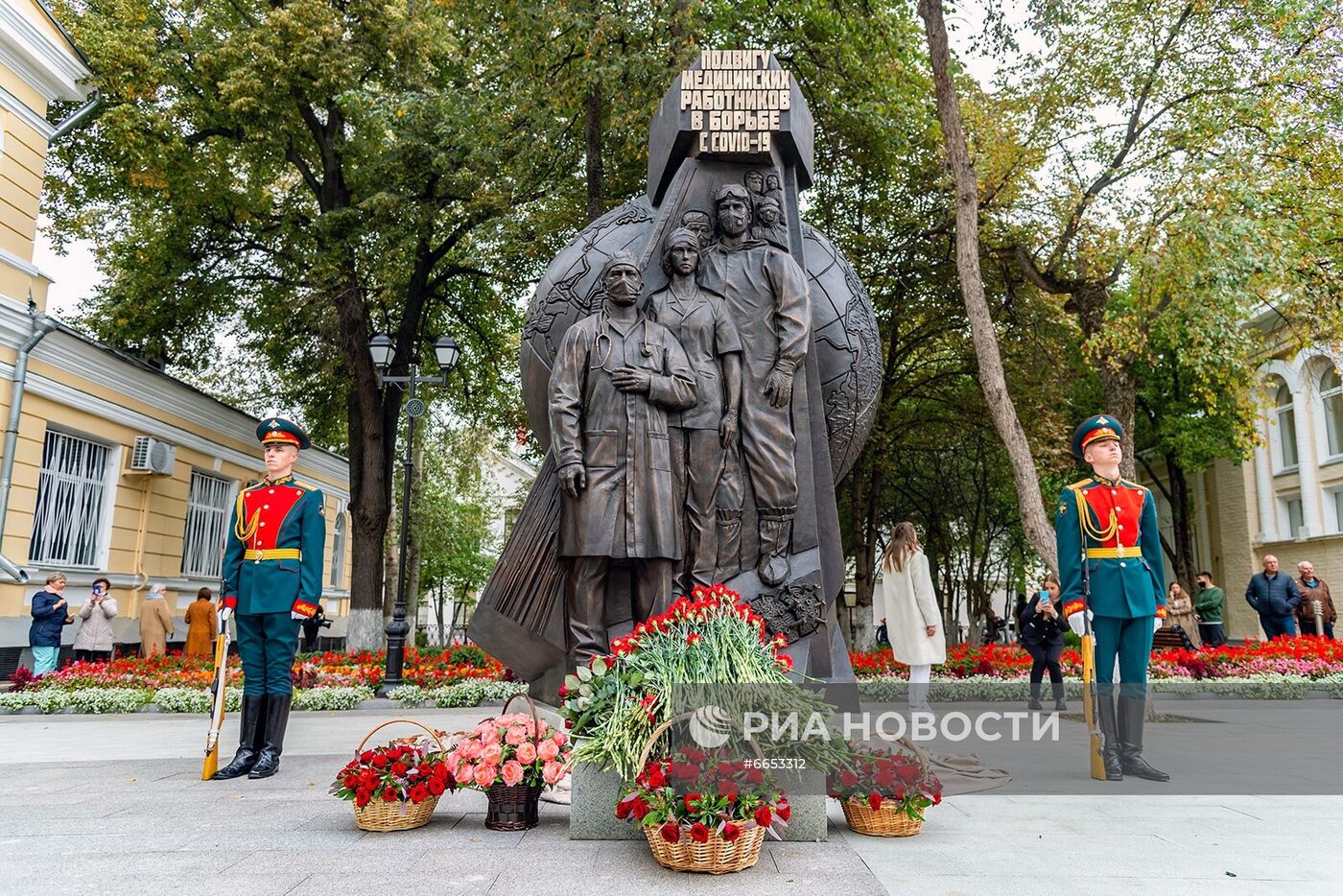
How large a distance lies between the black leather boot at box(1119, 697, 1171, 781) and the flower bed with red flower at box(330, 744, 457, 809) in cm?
396

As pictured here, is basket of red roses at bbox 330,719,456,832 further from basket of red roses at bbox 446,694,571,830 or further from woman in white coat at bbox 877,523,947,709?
woman in white coat at bbox 877,523,947,709

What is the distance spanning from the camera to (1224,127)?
12.6 meters

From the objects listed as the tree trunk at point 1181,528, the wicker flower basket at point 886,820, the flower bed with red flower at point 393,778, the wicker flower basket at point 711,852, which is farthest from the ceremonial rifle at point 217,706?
the tree trunk at point 1181,528

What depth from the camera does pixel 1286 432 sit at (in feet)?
82.6

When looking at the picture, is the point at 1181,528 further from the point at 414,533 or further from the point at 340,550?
the point at 340,550

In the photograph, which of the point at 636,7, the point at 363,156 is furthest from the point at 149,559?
the point at 636,7

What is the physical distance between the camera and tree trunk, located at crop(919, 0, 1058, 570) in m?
10.3

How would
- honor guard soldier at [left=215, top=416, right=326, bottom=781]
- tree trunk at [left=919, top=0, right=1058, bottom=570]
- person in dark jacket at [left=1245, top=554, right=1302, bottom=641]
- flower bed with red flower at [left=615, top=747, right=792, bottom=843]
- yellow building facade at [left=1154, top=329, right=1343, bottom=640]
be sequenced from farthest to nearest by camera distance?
1. yellow building facade at [left=1154, top=329, right=1343, bottom=640]
2. person in dark jacket at [left=1245, top=554, right=1302, bottom=641]
3. tree trunk at [left=919, top=0, right=1058, bottom=570]
4. honor guard soldier at [left=215, top=416, right=326, bottom=781]
5. flower bed with red flower at [left=615, top=747, right=792, bottom=843]

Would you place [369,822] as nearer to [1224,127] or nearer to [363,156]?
[1224,127]

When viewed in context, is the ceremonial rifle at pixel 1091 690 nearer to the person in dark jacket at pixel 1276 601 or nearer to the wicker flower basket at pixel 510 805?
the wicker flower basket at pixel 510 805

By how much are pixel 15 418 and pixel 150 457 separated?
306cm

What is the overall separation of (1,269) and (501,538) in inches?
1233

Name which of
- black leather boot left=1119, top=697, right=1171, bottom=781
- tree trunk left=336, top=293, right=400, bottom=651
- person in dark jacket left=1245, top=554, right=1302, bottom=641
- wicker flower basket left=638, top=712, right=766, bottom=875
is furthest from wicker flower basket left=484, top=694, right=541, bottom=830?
person in dark jacket left=1245, top=554, right=1302, bottom=641

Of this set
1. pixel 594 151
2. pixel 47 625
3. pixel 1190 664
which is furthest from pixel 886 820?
pixel 47 625
